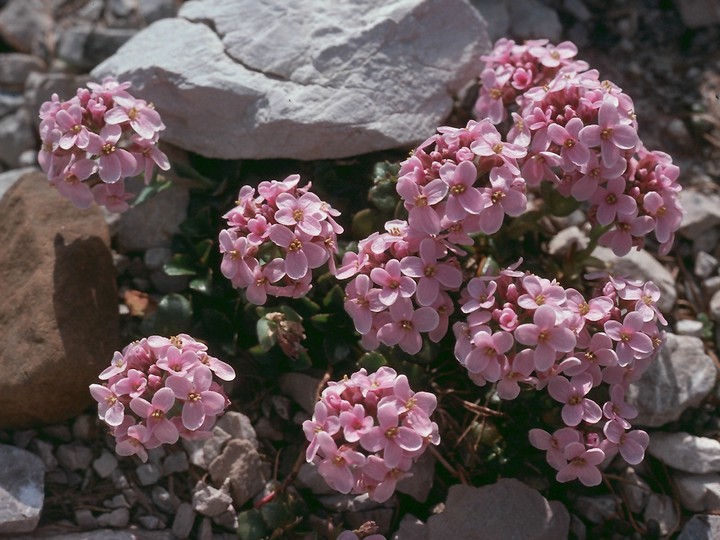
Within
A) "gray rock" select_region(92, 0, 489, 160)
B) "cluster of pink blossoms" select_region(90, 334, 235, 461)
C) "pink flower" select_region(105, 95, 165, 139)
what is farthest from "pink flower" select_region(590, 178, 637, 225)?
"pink flower" select_region(105, 95, 165, 139)

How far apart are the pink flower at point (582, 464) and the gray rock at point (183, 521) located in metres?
1.50

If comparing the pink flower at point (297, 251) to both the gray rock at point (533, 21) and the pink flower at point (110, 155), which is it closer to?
the pink flower at point (110, 155)

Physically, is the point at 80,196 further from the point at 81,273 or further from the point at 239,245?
the point at 239,245

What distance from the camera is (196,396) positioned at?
3156 millimetres

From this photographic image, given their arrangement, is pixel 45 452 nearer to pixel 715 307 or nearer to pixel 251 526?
pixel 251 526

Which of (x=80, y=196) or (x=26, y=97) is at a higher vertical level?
(x=80, y=196)

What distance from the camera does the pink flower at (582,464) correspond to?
319 centimetres

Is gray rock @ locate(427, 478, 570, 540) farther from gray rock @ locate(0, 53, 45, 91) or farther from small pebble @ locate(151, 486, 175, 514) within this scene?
gray rock @ locate(0, 53, 45, 91)

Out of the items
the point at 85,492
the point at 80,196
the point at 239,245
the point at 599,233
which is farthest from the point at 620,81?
the point at 85,492

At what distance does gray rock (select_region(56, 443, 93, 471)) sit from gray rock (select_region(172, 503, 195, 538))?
477mm

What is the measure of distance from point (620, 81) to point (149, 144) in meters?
2.83

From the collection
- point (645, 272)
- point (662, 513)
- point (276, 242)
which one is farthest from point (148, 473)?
point (645, 272)

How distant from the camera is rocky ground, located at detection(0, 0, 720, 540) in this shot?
11.7 feet

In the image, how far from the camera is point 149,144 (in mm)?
3699
